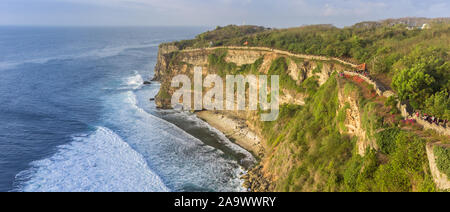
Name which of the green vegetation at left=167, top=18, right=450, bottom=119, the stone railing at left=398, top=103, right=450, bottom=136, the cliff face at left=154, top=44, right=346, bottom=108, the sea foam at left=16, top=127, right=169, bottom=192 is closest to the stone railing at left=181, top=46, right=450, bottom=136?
the stone railing at left=398, top=103, right=450, bottom=136

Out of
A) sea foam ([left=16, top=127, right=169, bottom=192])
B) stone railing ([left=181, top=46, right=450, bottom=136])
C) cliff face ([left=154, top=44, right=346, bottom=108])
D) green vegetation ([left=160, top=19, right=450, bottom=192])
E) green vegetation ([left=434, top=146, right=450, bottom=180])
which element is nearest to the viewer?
green vegetation ([left=434, top=146, right=450, bottom=180])

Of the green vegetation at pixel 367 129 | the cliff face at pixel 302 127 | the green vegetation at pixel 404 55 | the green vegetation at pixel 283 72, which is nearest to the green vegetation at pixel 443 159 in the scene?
the green vegetation at pixel 367 129

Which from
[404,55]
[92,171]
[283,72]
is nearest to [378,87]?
[404,55]

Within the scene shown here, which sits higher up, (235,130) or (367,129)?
(367,129)

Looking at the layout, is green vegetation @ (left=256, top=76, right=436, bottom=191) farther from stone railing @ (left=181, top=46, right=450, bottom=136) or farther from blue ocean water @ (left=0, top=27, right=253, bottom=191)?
blue ocean water @ (left=0, top=27, right=253, bottom=191)

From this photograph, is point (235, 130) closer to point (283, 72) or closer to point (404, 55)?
point (283, 72)

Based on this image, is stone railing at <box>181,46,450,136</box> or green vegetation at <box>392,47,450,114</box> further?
green vegetation at <box>392,47,450,114</box>

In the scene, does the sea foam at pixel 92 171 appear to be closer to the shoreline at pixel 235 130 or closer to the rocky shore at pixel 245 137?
the rocky shore at pixel 245 137
